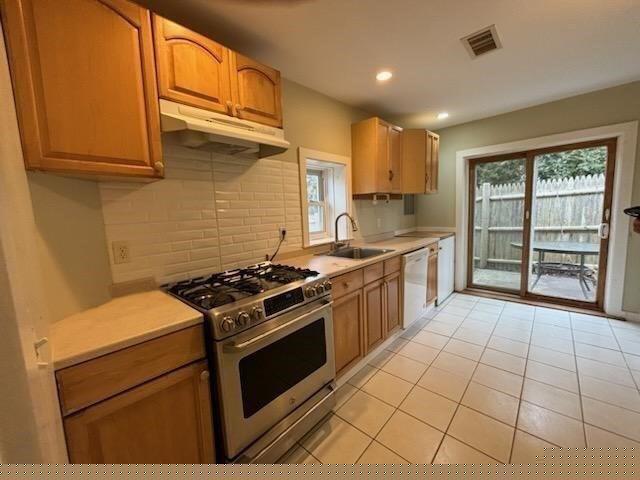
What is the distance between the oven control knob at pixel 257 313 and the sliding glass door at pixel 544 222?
11.7 ft

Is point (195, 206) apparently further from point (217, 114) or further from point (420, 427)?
point (420, 427)

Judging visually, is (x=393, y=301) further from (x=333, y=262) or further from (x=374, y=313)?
(x=333, y=262)

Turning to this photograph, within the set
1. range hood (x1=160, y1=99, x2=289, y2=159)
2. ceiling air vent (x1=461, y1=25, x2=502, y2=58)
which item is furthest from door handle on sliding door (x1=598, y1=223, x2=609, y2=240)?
range hood (x1=160, y1=99, x2=289, y2=159)

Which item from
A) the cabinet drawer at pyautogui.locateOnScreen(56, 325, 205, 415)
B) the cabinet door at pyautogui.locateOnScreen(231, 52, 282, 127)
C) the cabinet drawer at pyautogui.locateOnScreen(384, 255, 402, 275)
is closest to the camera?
the cabinet drawer at pyautogui.locateOnScreen(56, 325, 205, 415)

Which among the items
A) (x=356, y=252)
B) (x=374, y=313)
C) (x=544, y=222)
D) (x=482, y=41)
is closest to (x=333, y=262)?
(x=374, y=313)

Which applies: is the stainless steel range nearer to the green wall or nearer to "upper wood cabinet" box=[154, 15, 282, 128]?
"upper wood cabinet" box=[154, 15, 282, 128]

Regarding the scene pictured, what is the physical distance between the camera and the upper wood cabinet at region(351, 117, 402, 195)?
2766 millimetres

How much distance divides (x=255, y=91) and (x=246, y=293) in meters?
1.23

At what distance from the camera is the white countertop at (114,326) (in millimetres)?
876

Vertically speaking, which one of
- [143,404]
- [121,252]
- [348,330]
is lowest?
[348,330]

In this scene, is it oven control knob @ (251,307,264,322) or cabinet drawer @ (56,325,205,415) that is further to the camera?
oven control knob @ (251,307,264,322)

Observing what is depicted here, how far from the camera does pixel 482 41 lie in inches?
70.7

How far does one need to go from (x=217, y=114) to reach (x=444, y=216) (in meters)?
3.44

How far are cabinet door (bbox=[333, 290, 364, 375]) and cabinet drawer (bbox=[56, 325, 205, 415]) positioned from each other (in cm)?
96
